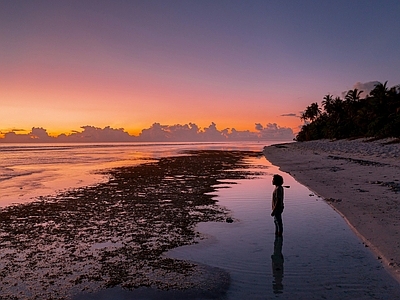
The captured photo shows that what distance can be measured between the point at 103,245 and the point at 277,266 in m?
4.83

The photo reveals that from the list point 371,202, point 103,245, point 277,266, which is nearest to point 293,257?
point 277,266

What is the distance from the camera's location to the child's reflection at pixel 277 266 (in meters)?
6.58

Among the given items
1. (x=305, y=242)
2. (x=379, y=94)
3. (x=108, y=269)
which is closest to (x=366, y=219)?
(x=305, y=242)

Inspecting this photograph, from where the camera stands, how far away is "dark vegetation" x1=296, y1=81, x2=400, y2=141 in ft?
190

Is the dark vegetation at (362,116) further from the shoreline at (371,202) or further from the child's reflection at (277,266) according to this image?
the child's reflection at (277,266)

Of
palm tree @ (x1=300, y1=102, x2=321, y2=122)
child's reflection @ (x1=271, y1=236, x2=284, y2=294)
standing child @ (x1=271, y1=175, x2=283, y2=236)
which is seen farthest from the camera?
palm tree @ (x1=300, y1=102, x2=321, y2=122)

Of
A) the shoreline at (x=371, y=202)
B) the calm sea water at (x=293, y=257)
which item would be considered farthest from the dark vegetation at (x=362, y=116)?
the calm sea water at (x=293, y=257)

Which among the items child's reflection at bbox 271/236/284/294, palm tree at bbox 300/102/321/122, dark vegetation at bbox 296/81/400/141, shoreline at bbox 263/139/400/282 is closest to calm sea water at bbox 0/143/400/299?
child's reflection at bbox 271/236/284/294

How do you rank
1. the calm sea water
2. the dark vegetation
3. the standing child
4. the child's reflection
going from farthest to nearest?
the dark vegetation, the standing child, the child's reflection, the calm sea water

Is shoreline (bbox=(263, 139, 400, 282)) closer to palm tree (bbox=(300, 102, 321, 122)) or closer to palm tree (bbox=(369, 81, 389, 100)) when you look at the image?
palm tree (bbox=(369, 81, 389, 100))

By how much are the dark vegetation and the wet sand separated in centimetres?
4727

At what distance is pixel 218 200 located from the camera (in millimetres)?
16062

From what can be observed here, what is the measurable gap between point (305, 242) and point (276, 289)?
3261mm

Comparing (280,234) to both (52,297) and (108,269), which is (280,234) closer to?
(108,269)
